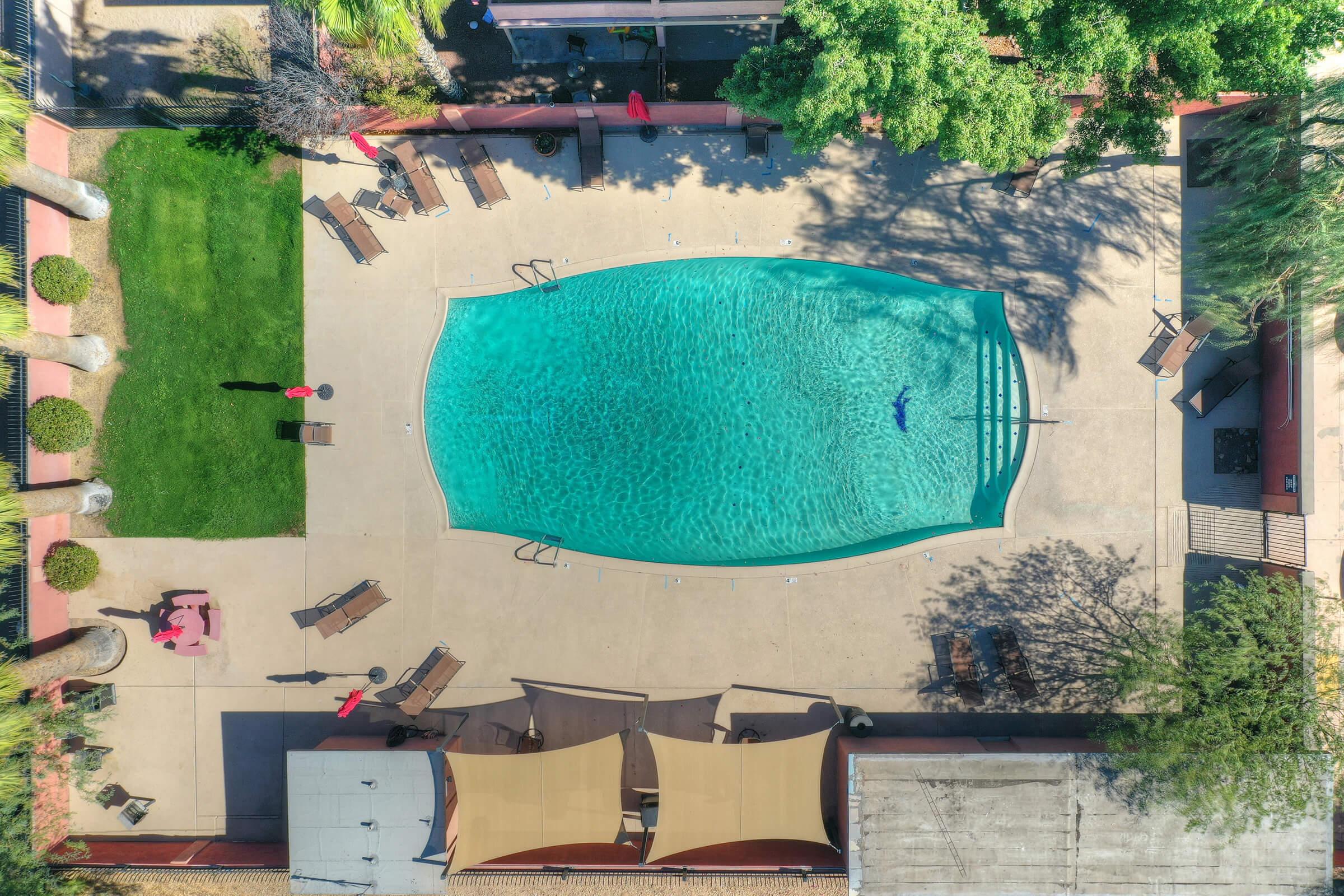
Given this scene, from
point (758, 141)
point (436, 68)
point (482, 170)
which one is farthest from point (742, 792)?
point (436, 68)

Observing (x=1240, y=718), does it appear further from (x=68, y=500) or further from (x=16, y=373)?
(x=16, y=373)

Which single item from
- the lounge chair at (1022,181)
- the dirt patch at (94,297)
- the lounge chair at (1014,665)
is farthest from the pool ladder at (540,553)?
the lounge chair at (1022,181)

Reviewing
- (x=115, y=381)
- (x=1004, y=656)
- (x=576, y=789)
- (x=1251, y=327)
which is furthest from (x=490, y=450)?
(x=1251, y=327)

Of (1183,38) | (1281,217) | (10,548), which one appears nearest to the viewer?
(1183,38)

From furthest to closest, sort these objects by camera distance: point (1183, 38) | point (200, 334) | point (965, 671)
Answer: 1. point (200, 334)
2. point (965, 671)
3. point (1183, 38)

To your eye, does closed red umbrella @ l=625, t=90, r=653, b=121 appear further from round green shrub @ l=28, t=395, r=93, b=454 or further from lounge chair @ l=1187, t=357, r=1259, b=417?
lounge chair @ l=1187, t=357, r=1259, b=417

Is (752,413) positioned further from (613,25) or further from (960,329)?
(613,25)
